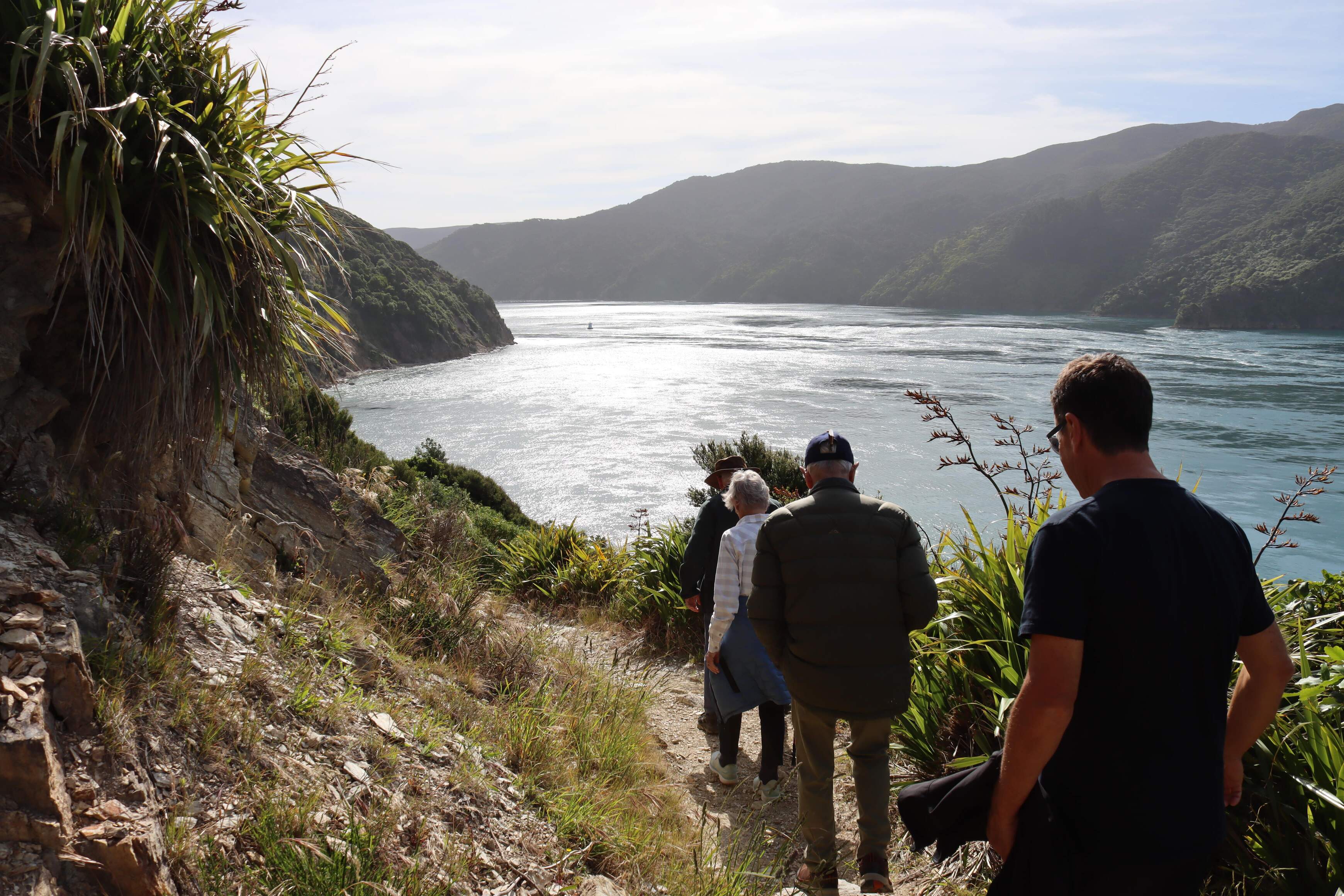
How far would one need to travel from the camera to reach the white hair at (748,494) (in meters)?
3.79

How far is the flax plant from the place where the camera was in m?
2.63

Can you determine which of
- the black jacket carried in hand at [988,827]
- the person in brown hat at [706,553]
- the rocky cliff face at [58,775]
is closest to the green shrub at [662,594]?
the person in brown hat at [706,553]

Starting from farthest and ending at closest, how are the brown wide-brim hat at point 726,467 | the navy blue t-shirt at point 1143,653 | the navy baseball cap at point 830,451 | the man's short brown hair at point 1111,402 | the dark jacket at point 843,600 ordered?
the brown wide-brim hat at point 726,467, the navy baseball cap at point 830,451, the dark jacket at point 843,600, the man's short brown hair at point 1111,402, the navy blue t-shirt at point 1143,653

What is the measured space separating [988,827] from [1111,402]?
96 cm

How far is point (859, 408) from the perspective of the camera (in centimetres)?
3644

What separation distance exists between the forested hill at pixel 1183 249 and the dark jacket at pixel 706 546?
7524cm

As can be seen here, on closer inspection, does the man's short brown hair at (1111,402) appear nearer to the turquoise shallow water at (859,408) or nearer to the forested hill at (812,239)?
the turquoise shallow water at (859,408)

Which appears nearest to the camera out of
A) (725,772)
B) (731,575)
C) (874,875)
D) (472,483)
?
(874,875)

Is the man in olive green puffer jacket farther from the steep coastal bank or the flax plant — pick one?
the flax plant

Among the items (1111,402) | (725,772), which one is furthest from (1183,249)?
(1111,402)

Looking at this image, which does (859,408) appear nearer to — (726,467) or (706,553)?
(726,467)

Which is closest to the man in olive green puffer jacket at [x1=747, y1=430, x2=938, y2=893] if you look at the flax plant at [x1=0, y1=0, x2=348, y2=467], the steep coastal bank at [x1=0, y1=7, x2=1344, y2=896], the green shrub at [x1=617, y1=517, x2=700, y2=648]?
the steep coastal bank at [x1=0, y1=7, x2=1344, y2=896]

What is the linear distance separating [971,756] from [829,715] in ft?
3.46

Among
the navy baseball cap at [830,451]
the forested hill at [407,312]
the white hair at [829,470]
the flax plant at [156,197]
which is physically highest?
the forested hill at [407,312]
